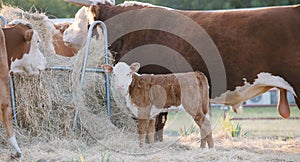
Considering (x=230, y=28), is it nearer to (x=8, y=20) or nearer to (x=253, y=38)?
(x=253, y=38)

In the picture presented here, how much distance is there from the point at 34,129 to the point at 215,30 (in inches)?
82.7

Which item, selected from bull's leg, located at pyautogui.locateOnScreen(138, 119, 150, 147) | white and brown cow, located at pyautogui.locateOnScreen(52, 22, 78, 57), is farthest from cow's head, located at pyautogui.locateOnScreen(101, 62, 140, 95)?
white and brown cow, located at pyautogui.locateOnScreen(52, 22, 78, 57)

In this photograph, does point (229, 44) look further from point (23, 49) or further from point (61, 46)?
point (61, 46)

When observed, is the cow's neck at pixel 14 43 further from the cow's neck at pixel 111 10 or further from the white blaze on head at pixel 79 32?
the white blaze on head at pixel 79 32

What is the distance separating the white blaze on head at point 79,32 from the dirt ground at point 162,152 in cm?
182

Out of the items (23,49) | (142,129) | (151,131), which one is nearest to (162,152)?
(142,129)

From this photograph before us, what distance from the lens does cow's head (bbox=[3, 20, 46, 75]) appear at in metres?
5.64

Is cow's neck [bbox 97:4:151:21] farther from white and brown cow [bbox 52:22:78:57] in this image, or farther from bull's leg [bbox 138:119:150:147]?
bull's leg [bbox 138:119:150:147]

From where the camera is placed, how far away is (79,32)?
726 cm

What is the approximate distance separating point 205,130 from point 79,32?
2.40 metres

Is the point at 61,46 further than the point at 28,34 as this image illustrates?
Yes

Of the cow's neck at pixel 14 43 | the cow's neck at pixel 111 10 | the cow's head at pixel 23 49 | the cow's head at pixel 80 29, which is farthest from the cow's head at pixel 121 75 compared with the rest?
the cow's head at pixel 80 29

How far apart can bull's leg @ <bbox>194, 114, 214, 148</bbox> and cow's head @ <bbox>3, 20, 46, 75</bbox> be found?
64.8 inches

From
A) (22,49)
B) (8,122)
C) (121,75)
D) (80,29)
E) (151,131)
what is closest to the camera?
(8,122)
